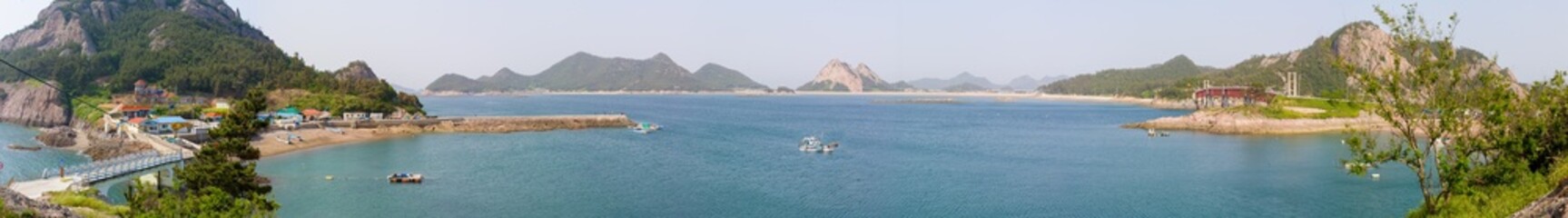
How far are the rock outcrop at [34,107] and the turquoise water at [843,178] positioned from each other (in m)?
33.2

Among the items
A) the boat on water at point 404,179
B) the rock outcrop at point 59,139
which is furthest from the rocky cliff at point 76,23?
the boat on water at point 404,179

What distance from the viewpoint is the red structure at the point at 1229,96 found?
100562 mm

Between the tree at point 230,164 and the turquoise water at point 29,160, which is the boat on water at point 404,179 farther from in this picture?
the turquoise water at point 29,160

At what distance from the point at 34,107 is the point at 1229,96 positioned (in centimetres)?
11948

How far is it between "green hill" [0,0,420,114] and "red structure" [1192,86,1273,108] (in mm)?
83120

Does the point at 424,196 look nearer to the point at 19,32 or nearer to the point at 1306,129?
the point at 1306,129

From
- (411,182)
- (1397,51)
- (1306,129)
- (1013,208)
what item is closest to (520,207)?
(411,182)

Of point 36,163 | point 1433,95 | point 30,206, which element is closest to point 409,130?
point 36,163

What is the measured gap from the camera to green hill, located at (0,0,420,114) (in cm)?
9131

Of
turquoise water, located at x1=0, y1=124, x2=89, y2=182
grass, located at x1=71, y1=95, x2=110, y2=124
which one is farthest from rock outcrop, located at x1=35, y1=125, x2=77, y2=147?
grass, located at x1=71, y1=95, x2=110, y2=124

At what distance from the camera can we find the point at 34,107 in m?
80.6

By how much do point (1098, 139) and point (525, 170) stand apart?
4276 cm

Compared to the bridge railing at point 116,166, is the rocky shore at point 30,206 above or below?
above

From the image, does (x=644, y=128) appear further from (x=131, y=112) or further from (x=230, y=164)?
(x=230, y=164)
